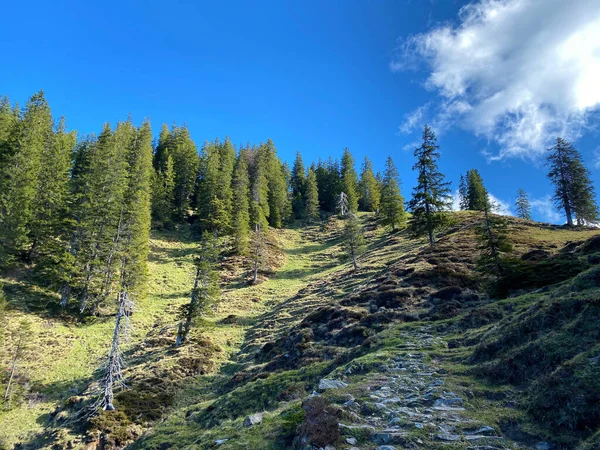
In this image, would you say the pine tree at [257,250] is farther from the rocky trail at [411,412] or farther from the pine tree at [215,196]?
the rocky trail at [411,412]

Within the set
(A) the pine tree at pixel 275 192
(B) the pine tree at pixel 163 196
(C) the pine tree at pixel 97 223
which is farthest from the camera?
(A) the pine tree at pixel 275 192

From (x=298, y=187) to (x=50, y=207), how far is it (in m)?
65.6

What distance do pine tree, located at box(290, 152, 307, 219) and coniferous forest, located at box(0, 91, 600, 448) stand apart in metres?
5.92

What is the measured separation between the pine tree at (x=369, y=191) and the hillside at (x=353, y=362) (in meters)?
41.2

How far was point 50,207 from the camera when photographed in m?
41.8

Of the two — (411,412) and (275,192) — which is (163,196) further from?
(411,412)

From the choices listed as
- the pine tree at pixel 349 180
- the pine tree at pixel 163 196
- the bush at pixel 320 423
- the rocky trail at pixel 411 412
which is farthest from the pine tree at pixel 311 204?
the bush at pixel 320 423

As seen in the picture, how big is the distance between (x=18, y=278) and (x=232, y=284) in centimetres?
2479

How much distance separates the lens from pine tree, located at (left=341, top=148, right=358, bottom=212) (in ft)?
276

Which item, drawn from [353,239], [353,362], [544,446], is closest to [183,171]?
[353,239]

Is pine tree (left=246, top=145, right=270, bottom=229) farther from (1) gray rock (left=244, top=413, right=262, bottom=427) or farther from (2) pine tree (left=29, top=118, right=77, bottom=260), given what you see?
(1) gray rock (left=244, top=413, right=262, bottom=427)

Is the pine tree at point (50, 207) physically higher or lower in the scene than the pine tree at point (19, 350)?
higher

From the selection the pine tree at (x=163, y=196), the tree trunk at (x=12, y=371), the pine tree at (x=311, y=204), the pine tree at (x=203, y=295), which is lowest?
the tree trunk at (x=12, y=371)

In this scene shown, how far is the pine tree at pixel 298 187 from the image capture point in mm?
91088
